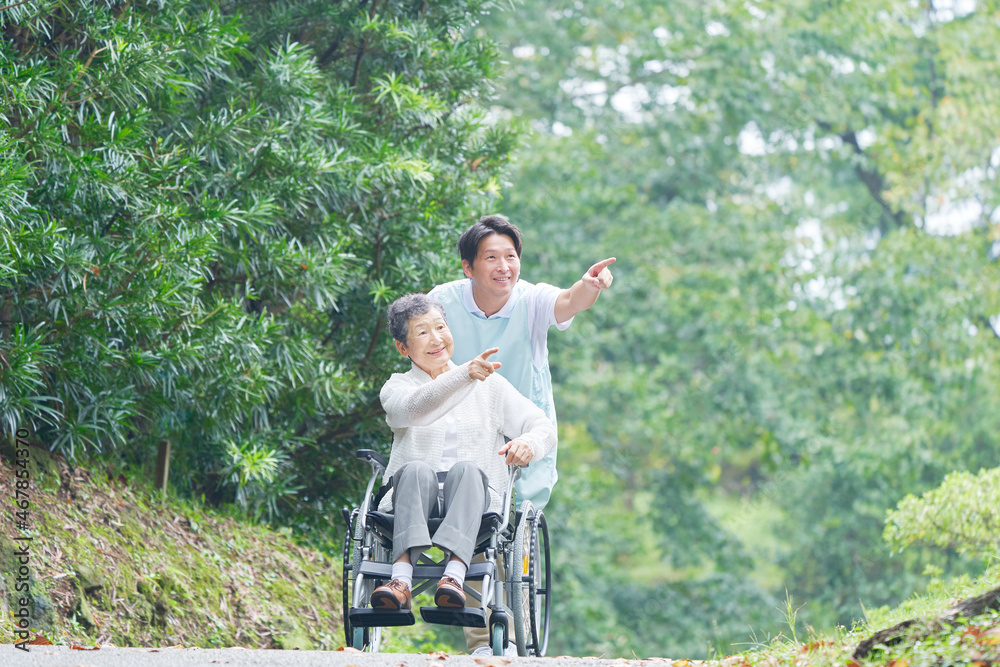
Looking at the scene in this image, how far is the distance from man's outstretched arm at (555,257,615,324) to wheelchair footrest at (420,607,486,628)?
143cm

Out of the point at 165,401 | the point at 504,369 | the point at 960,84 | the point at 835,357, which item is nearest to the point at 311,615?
the point at 165,401

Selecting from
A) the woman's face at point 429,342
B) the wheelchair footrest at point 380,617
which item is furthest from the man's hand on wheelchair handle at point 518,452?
the wheelchair footrest at point 380,617

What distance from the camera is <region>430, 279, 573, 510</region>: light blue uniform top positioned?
180 inches

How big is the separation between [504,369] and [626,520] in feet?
31.3

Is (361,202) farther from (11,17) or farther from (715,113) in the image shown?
(715,113)

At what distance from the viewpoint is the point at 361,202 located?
6.19 m

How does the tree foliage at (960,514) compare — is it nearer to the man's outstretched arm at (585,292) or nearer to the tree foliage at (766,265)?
the man's outstretched arm at (585,292)

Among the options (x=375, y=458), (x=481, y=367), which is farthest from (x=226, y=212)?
(x=481, y=367)

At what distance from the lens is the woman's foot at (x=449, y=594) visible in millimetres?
3484

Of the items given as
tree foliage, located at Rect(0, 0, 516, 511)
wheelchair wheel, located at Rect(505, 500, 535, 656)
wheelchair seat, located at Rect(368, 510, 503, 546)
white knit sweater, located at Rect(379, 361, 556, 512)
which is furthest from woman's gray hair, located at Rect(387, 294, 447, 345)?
tree foliage, located at Rect(0, 0, 516, 511)

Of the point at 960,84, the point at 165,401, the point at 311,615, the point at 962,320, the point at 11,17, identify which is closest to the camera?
the point at 11,17

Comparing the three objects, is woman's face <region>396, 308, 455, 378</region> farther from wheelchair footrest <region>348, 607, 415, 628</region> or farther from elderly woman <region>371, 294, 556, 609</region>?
wheelchair footrest <region>348, 607, 415, 628</region>

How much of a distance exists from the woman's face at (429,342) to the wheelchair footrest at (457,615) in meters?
0.98
